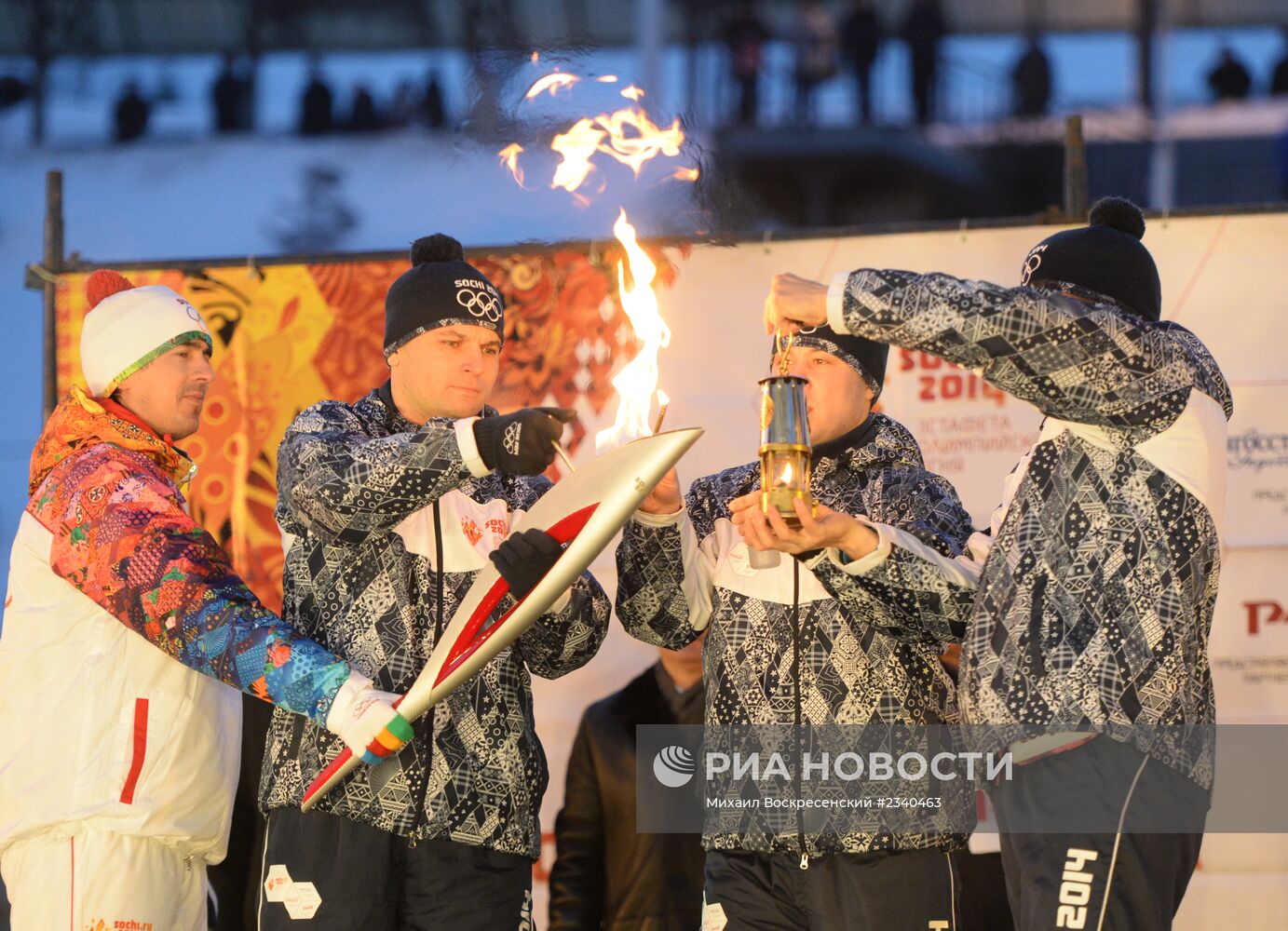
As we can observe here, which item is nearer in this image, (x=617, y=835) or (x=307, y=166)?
(x=617, y=835)

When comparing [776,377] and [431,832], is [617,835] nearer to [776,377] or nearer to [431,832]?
[431,832]

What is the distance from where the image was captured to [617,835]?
472 cm

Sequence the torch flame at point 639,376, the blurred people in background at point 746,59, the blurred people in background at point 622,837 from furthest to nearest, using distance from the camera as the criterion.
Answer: the blurred people in background at point 746,59 → the blurred people in background at point 622,837 → the torch flame at point 639,376

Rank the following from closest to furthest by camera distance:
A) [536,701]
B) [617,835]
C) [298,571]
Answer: [298,571] → [617,835] → [536,701]

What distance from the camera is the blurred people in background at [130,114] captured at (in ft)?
46.9

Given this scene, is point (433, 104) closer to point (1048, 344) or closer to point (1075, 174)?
point (1075, 174)

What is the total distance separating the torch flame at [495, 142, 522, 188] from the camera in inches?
191

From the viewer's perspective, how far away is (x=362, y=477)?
11.0 ft

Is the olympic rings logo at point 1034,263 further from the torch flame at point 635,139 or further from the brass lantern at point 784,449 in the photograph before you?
the torch flame at point 635,139

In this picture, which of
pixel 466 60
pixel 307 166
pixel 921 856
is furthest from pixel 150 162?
pixel 921 856

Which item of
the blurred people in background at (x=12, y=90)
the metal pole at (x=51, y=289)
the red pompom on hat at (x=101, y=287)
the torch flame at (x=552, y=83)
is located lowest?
the red pompom on hat at (x=101, y=287)

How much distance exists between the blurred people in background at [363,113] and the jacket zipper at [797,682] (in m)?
10.3

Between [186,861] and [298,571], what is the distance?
707mm

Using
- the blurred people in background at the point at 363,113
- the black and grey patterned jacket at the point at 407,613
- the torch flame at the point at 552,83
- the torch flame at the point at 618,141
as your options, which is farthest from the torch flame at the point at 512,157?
the blurred people in background at the point at 363,113
